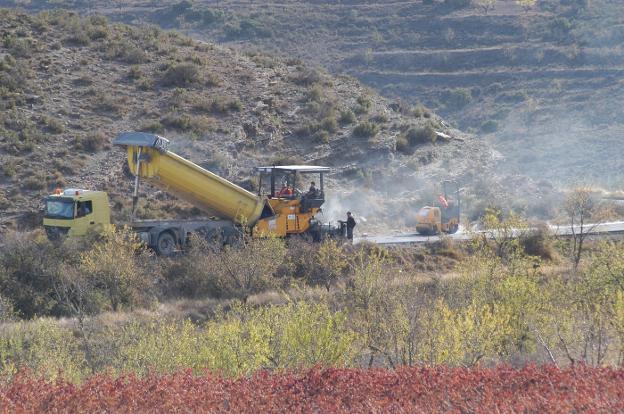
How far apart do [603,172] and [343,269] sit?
34805 mm

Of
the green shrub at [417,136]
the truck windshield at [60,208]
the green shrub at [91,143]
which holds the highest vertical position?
the green shrub at [417,136]

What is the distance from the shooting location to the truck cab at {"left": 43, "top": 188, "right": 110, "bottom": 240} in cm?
3216

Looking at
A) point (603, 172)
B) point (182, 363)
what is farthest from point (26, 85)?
point (603, 172)

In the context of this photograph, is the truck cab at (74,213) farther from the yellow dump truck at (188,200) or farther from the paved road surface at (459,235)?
the paved road surface at (459,235)

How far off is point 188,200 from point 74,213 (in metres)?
3.90

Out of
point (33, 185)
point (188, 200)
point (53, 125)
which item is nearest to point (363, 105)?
point (53, 125)

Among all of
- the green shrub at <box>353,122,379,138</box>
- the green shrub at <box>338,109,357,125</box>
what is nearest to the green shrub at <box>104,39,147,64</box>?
the green shrub at <box>338,109,357,125</box>

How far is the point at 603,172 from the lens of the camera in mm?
63875

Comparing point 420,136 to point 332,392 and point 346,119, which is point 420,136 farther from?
point 332,392

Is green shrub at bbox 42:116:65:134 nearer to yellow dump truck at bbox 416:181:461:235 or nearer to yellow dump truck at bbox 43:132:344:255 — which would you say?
yellow dump truck at bbox 43:132:344:255

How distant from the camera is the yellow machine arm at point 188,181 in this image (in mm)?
31469

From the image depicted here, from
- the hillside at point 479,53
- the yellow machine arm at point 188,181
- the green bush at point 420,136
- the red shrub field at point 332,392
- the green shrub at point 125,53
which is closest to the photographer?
the red shrub field at point 332,392

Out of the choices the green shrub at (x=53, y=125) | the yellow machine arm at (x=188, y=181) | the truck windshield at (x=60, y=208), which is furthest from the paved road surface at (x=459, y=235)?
the green shrub at (x=53, y=125)

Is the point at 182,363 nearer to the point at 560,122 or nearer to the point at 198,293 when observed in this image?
the point at 198,293
